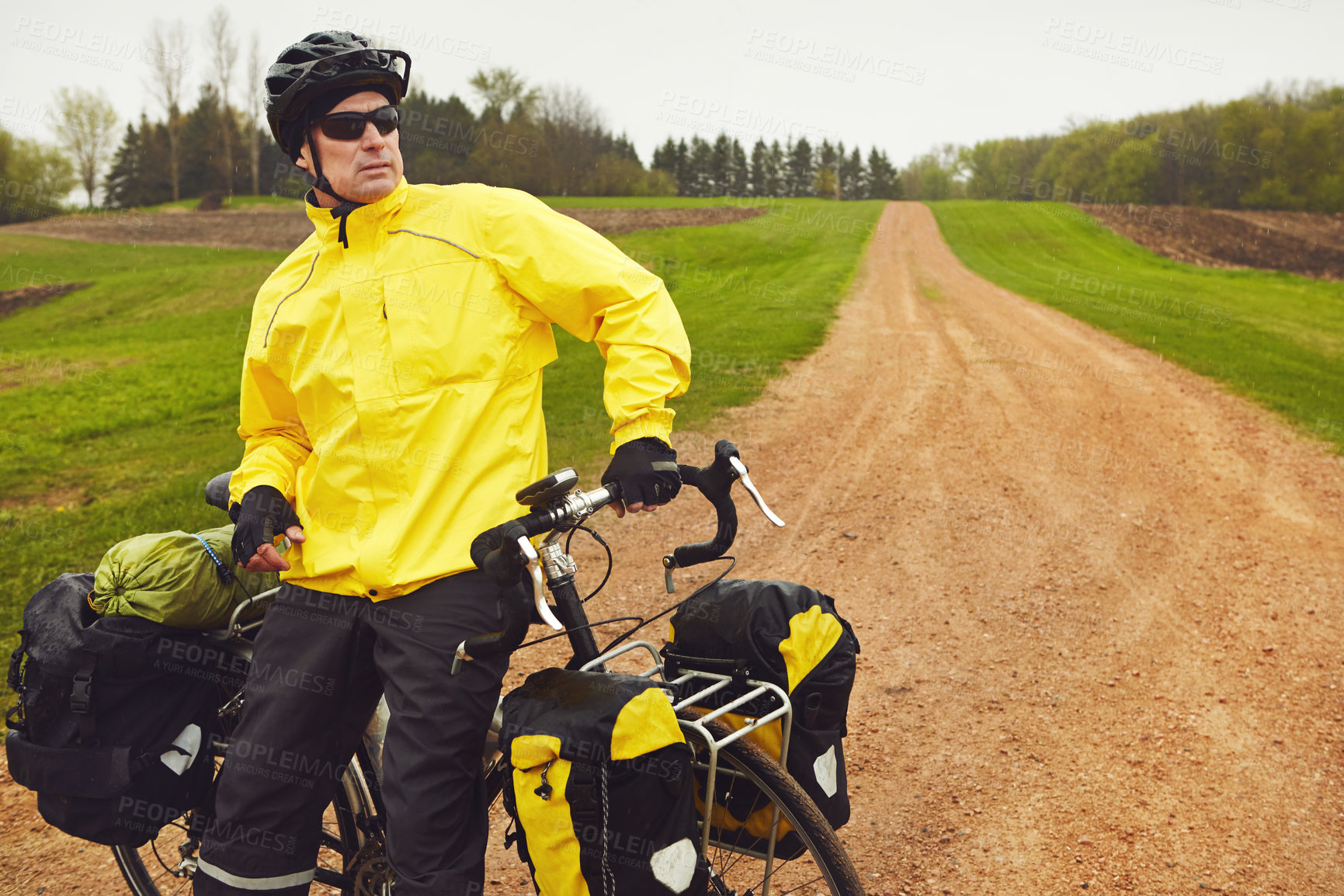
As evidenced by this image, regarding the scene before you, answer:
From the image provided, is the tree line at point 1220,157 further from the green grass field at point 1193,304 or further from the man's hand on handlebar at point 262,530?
the man's hand on handlebar at point 262,530

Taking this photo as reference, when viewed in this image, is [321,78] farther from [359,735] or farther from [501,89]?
[501,89]

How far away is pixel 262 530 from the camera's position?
2.37m

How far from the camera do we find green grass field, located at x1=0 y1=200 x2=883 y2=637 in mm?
8289

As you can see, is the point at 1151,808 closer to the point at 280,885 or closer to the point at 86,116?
the point at 280,885

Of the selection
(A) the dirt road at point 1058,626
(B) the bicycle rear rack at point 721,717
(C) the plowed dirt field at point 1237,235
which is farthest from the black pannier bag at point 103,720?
(C) the plowed dirt field at point 1237,235

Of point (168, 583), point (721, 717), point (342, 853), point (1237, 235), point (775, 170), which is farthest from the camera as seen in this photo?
point (775, 170)

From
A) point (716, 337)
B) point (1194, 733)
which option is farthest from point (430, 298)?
point (716, 337)

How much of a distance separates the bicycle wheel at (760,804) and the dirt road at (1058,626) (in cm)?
115

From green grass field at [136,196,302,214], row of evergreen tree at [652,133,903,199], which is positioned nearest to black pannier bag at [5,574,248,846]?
green grass field at [136,196,302,214]

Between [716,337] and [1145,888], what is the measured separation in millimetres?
13087

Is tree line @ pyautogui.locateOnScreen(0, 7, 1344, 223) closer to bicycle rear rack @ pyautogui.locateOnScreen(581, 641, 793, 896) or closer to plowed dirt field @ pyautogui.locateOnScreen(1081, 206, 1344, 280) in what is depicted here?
plowed dirt field @ pyautogui.locateOnScreen(1081, 206, 1344, 280)

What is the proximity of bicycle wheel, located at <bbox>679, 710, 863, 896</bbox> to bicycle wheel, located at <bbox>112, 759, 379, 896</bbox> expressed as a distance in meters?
1.10

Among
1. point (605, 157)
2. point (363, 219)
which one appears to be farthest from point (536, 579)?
point (605, 157)

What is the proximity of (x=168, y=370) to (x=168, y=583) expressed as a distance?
16.4 m
